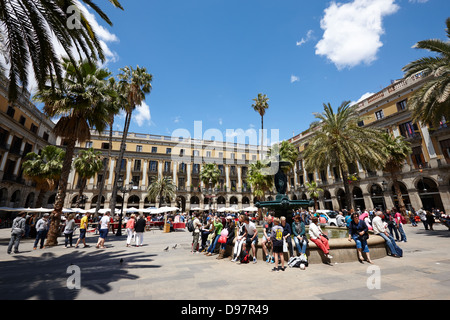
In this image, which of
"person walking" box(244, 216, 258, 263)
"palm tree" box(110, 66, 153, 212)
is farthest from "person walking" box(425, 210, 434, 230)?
"palm tree" box(110, 66, 153, 212)

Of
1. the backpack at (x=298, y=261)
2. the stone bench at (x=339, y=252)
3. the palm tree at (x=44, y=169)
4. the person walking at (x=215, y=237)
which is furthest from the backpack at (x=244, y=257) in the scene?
the palm tree at (x=44, y=169)

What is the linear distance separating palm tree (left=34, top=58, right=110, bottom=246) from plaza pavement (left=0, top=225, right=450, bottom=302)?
15.0 ft

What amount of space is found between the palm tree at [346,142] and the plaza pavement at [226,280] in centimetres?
1122

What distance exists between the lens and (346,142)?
17781mm

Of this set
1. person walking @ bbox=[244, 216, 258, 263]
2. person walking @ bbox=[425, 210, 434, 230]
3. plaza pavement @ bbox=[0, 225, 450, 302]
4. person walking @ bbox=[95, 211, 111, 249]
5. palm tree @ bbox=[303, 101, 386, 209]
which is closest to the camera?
plaza pavement @ bbox=[0, 225, 450, 302]

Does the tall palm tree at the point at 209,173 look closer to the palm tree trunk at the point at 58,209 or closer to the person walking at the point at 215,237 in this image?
the palm tree trunk at the point at 58,209

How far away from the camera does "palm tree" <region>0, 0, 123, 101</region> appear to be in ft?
19.1

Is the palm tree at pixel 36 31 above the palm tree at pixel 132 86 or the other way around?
the other way around

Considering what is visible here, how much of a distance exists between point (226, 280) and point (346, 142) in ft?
55.5

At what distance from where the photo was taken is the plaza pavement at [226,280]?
4.23m

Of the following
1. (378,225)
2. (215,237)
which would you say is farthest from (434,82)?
(215,237)

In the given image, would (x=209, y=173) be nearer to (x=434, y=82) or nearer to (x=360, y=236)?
(x=434, y=82)

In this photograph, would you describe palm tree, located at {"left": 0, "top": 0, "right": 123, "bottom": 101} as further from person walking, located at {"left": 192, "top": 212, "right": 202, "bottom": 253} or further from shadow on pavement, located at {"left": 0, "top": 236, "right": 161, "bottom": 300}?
person walking, located at {"left": 192, "top": 212, "right": 202, "bottom": 253}

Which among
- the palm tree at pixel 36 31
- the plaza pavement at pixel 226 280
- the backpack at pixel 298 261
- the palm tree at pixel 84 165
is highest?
the palm tree at pixel 84 165
